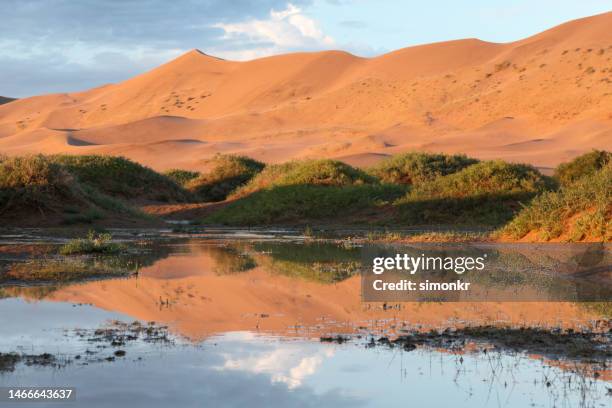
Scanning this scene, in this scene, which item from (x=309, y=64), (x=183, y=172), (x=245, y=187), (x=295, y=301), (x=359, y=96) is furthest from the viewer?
(x=309, y=64)

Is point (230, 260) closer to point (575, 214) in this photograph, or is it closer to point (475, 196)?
point (575, 214)

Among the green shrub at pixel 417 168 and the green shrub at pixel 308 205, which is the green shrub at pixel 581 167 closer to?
the green shrub at pixel 417 168

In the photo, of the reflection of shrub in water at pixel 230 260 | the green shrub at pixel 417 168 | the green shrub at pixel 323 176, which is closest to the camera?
the reflection of shrub in water at pixel 230 260

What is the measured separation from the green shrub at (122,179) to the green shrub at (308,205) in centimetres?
911

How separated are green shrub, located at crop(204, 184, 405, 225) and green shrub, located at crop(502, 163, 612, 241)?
552 inches

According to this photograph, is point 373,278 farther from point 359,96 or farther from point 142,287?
point 359,96

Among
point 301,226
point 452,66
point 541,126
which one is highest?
point 452,66

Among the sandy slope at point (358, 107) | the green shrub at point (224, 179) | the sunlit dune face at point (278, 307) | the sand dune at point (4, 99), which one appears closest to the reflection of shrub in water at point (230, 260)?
the sunlit dune face at point (278, 307)

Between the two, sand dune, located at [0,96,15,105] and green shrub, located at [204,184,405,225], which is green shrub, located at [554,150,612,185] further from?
sand dune, located at [0,96,15,105]

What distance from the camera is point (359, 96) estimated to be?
113 metres

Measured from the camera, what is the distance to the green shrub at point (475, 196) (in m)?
34.3

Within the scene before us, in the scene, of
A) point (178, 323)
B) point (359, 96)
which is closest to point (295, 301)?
point (178, 323)

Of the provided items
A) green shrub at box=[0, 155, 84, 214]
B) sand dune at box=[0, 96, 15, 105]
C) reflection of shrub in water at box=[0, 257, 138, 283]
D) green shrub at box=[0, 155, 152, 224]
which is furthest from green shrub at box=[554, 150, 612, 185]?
sand dune at box=[0, 96, 15, 105]

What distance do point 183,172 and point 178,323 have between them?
5538 centimetres
